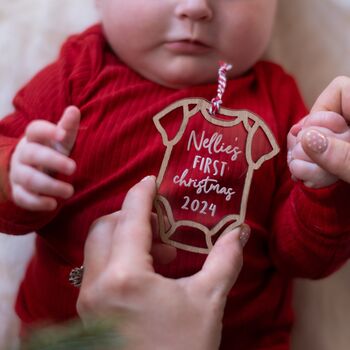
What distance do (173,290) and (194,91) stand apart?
32 centimetres

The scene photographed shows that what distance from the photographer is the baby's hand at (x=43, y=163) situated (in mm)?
578

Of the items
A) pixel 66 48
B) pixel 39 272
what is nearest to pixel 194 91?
pixel 66 48

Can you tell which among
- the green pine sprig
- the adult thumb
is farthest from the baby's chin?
the green pine sprig

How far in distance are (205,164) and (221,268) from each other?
0.38 feet

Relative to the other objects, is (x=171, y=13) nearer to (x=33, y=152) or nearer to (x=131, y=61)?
(x=131, y=61)

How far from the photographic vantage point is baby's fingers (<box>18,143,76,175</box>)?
575 mm

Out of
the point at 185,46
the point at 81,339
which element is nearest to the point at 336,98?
the point at 185,46

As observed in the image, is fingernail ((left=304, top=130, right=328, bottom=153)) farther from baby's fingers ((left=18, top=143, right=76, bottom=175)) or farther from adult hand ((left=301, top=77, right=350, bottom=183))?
baby's fingers ((left=18, top=143, right=76, bottom=175))

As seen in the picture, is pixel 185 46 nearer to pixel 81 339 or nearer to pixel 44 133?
pixel 44 133

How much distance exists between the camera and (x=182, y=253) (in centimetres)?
70

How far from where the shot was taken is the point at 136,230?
0.57 meters

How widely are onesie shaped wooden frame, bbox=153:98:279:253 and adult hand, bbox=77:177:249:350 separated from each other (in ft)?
0.08

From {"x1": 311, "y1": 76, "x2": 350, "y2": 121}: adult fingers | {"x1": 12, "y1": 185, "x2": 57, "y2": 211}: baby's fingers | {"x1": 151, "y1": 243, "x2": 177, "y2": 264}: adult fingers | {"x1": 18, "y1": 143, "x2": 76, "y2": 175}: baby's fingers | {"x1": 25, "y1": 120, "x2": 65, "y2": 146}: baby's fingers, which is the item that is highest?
{"x1": 311, "y1": 76, "x2": 350, "y2": 121}: adult fingers

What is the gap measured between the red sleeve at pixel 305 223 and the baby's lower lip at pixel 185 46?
163 millimetres
